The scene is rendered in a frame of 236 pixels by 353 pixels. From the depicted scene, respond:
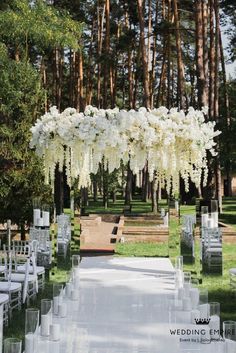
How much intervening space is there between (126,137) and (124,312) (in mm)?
2437

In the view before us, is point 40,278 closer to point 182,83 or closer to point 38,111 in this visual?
point 38,111

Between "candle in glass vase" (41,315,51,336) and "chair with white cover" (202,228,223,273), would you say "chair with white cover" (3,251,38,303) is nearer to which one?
"chair with white cover" (202,228,223,273)

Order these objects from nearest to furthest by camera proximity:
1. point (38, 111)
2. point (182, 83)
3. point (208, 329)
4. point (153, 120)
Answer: point (208, 329)
point (153, 120)
point (38, 111)
point (182, 83)

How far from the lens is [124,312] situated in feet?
21.1

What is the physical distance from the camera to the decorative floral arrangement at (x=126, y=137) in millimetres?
7684

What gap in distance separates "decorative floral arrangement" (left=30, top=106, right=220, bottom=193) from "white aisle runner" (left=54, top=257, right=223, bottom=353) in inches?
61.8

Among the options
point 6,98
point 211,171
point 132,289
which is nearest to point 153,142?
point 132,289

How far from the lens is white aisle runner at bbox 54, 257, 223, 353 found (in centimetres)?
516

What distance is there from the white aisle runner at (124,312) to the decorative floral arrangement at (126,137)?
1569mm

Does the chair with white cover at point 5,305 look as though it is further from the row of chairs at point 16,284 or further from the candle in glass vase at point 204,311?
the candle in glass vase at point 204,311

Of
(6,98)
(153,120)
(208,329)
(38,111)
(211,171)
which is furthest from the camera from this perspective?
(211,171)

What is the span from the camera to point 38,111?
46.0 feet

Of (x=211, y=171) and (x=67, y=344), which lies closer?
(x=67, y=344)

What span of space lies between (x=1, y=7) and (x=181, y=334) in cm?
1077
